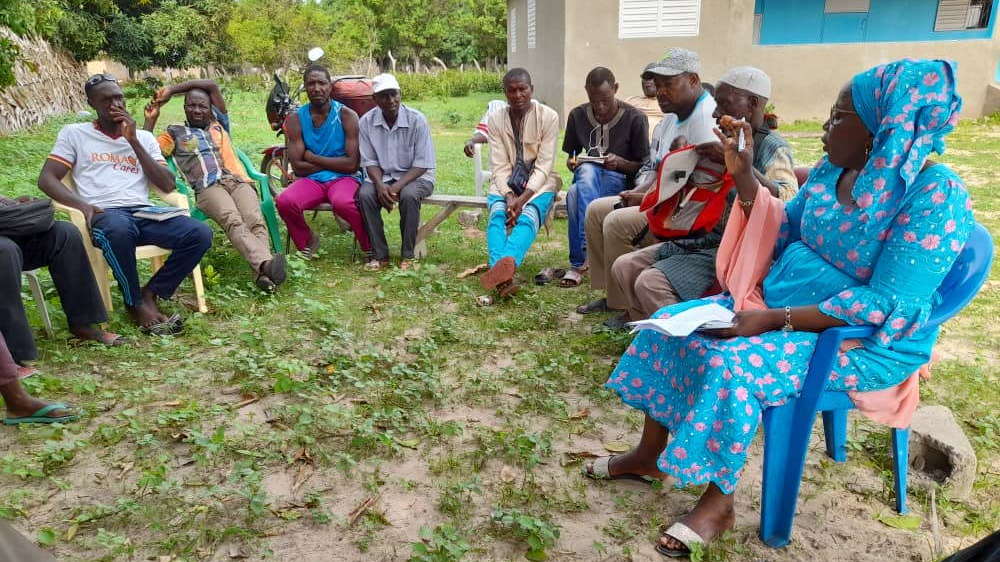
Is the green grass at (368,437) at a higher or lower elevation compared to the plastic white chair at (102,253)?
lower

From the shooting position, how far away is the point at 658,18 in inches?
501

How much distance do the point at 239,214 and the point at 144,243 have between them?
882 millimetres

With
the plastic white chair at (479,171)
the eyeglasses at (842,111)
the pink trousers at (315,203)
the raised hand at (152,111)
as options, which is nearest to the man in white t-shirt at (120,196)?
the raised hand at (152,111)

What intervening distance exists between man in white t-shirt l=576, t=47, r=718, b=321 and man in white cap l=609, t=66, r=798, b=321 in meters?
0.22

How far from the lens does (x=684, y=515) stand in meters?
2.42

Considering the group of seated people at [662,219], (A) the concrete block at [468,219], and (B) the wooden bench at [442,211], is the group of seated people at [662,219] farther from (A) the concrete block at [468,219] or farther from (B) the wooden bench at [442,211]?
(A) the concrete block at [468,219]

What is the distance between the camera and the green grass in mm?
2379

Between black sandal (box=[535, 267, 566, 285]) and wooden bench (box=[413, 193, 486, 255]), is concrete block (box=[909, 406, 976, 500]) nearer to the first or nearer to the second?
black sandal (box=[535, 267, 566, 285])

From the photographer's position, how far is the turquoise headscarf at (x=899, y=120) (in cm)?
204

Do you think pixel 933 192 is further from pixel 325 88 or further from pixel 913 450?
pixel 325 88

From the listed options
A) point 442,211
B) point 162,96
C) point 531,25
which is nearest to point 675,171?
point 442,211

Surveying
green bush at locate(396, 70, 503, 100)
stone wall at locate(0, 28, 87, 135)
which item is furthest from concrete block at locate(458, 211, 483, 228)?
green bush at locate(396, 70, 503, 100)

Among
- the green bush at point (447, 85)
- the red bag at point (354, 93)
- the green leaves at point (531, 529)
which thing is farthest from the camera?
the green bush at point (447, 85)

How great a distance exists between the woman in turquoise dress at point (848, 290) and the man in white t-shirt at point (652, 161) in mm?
1205
